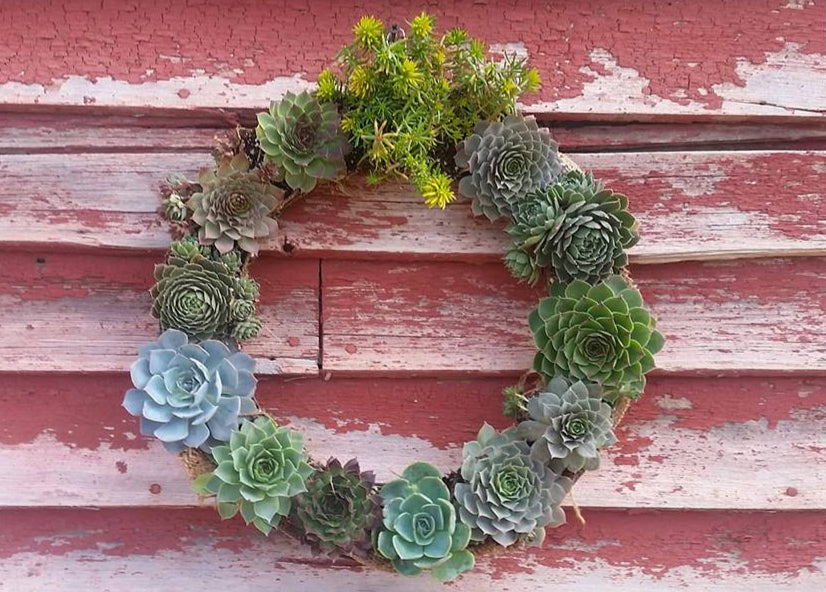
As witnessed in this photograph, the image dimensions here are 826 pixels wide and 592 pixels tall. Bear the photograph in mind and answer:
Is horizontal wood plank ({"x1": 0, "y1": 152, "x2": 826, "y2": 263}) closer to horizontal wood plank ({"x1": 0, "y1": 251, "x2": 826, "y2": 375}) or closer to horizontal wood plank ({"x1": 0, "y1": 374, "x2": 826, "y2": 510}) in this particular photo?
horizontal wood plank ({"x1": 0, "y1": 251, "x2": 826, "y2": 375})

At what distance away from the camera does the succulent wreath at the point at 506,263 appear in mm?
761

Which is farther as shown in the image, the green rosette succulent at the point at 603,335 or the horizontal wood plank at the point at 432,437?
the horizontal wood plank at the point at 432,437

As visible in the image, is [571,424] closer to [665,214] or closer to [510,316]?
[510,316]

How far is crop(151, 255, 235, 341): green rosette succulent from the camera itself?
2.54 feet

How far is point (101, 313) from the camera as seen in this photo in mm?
882

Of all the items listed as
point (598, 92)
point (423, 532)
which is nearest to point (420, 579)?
point (423, 532)

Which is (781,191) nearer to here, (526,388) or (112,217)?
(526,388)

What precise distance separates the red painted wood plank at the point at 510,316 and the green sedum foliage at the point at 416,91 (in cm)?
15

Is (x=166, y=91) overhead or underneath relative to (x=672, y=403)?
overhead

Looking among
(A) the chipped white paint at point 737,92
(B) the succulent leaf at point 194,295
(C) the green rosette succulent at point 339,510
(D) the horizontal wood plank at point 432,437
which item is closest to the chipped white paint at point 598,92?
(A) the chipped white paint at point 737,92

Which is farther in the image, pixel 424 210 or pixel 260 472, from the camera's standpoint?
pixel 424 210

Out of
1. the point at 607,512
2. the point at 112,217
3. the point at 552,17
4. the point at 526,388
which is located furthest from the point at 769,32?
the point at 112,217

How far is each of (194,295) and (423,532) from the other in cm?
36

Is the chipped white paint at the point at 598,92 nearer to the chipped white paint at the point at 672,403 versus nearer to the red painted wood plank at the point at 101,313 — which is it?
the red painted wood plank at the point at 101,313
